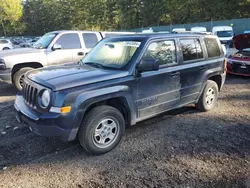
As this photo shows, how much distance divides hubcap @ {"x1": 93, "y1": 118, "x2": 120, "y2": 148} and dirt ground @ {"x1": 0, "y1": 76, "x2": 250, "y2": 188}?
0.19 meters

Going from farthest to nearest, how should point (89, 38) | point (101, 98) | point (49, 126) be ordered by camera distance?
point (89, 38) < point (101, 98) < point (49, 126)

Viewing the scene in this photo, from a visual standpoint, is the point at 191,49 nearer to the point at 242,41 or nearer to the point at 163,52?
the point at 163,52

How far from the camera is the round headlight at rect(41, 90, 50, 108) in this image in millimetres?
3598

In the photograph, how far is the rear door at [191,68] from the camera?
507 cm

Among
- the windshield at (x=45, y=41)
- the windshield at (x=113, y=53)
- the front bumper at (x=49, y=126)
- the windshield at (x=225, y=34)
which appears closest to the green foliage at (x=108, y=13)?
the windshield at (x=225, y=34)

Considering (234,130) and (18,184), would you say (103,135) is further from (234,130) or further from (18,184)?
(234,130)

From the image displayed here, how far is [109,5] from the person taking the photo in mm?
57219

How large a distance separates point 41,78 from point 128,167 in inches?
72.3

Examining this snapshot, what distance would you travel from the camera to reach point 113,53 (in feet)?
15.3

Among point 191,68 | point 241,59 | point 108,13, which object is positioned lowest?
point 241,59

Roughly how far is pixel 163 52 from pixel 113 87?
53.8 inches

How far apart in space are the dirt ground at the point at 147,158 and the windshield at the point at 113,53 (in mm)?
1329

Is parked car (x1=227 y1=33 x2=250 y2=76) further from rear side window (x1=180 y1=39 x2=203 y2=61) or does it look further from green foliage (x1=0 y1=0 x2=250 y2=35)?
green foliage (x1=0 y1=0 x2=250 y2=35)

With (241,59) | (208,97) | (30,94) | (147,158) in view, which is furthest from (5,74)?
(241,59)
